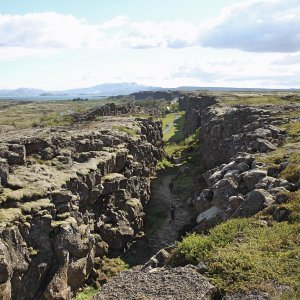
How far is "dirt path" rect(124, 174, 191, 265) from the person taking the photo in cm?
4897

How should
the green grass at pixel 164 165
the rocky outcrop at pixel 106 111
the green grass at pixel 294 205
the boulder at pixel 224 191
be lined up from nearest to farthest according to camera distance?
1. the green grass at pixel 294 205
2. the boulder at pixel 224 191
3. the green grass at pixel 164 165
4. the rocky outcrop at pixel 106 111

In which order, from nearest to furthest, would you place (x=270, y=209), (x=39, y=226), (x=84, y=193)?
1. (x=270, y=209)
2. (x=39, y=226)
3. (x=84, y=193)

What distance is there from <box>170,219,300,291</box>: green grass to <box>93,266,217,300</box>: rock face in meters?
0.91

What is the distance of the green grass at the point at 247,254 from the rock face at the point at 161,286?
2.98ft

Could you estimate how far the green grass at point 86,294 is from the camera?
126 ft

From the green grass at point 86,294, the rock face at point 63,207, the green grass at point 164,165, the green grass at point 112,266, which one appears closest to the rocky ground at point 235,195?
the rock face at point 63,207

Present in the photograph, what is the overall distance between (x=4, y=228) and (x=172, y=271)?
16294 mm

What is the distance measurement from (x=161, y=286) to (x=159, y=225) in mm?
34811

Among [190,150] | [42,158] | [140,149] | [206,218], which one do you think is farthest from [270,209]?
[190,150]

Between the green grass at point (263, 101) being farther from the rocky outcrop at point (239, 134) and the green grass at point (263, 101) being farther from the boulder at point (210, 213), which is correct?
the boulder at point (210, 213)

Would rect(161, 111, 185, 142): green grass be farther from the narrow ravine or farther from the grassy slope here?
the grassy slope

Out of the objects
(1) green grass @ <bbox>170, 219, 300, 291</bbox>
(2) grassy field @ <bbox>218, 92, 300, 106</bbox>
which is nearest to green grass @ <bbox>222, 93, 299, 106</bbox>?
(2) grassy field @ <bbox>218, 92, 300, 106</bbox>

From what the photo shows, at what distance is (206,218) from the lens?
124 ft

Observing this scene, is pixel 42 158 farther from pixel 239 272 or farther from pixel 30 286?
pixel 239 272
